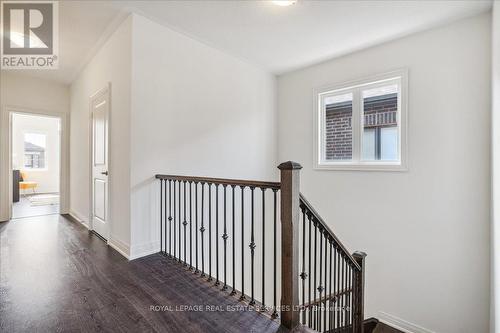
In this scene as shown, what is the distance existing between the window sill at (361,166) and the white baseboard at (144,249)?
266cm

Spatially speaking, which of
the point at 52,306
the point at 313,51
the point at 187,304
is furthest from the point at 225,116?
the point at 52,306

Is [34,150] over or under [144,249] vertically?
over

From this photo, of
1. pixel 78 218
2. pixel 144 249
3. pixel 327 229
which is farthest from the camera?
pixel 78 218

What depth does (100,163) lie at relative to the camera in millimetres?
3447

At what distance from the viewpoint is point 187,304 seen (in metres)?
1.83

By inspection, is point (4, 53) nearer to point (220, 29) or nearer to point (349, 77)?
point (220, 29)

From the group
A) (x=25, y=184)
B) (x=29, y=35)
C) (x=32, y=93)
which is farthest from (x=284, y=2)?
(x=25, y=184)

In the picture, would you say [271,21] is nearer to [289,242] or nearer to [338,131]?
[338,131]

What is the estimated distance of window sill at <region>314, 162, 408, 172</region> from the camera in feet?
10.9

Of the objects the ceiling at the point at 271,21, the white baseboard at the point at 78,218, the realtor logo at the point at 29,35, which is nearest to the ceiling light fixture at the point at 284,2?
the ceiling at the point at 271,21

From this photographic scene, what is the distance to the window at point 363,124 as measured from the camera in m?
3.40

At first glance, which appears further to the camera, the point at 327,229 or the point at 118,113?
the point at 118,113

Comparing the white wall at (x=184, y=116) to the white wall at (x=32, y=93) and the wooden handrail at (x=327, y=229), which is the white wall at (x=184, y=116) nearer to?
the wooden handrail at (x=327, y=229)

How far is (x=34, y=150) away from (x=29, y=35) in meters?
6.65
